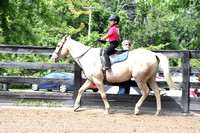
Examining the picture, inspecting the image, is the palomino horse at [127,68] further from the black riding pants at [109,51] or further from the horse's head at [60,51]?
the black riding pants at [109,51]

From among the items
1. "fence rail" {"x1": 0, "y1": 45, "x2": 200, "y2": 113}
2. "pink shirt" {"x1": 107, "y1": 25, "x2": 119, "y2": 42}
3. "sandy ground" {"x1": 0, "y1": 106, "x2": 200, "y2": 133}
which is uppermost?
"pink shirt" {"x1": 107, "y1": 25, "x2": 119, "y2": 42}

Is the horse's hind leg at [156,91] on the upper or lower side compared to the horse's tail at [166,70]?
lower

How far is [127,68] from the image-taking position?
712cm

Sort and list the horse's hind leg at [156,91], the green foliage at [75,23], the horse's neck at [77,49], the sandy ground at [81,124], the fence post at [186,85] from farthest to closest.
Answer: the green foliage at [75,23]
the horse's neck at [77,49]
the fence post at [186,85]
the horse's hind leg at [156,91]
the sandy ground at [81,124]

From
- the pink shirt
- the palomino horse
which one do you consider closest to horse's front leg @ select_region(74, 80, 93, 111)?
the palomino horse

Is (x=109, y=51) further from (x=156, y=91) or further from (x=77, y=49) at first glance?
(x=156, y=91)

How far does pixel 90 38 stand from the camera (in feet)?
95.9

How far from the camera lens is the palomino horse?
701 cm

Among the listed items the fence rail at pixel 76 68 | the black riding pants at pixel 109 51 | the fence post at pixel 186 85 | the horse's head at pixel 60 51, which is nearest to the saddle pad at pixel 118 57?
the black riding pants at pixel 109 51

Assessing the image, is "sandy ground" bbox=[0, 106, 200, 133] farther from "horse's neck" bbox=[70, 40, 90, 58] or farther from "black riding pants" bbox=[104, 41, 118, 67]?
"horse's neck" bbox=[70, 40, 90, 58]

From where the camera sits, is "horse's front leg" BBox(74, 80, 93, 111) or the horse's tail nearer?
the horse's tail

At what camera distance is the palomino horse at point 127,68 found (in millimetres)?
7008

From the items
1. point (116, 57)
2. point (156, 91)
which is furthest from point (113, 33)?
point (156, 91)

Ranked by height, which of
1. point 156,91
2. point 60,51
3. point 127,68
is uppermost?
point 60,51
